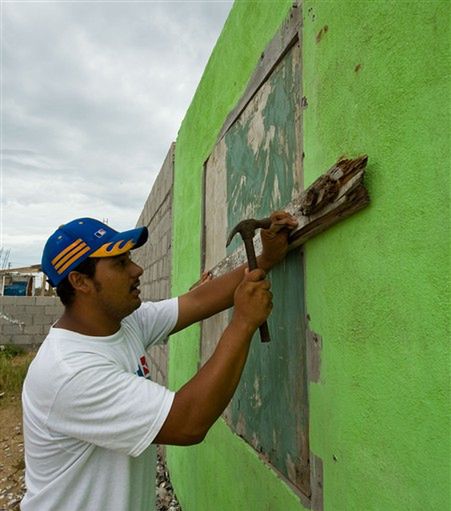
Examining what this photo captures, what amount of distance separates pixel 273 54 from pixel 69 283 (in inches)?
51.8

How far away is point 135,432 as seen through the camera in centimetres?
130

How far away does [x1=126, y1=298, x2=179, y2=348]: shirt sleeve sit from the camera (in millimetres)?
2174

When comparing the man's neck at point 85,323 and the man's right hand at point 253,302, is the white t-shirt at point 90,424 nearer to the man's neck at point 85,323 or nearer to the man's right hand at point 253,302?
the man's neck at point 85,323

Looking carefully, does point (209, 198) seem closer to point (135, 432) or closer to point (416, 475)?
point (135, 432)

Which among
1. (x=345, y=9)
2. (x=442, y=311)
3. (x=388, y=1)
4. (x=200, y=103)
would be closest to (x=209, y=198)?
(x=200, y=103)

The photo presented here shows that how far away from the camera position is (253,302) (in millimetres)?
1409

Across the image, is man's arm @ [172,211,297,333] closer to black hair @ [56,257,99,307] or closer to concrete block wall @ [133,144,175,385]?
black hair @ [56,257,99,307]

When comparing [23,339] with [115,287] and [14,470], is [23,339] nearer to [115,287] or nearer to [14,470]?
[14,470]

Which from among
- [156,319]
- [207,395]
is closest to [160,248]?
[156,319]

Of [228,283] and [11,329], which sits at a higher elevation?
[228,283]

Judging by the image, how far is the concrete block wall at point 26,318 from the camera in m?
11.3

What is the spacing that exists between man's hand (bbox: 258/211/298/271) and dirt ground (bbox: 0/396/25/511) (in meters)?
4.08

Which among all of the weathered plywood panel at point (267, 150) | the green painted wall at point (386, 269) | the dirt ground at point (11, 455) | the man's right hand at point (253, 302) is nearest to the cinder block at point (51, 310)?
the dirt ground at point (11, 455)

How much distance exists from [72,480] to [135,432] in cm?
42
